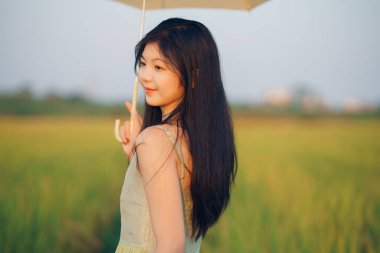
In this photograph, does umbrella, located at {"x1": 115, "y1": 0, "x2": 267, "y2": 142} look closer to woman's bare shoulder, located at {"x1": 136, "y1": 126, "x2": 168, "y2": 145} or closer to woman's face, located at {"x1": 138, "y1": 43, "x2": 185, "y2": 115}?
woman's face, located at {"x1": 138, "y1": 43, "x2": 185, "y2": 115}

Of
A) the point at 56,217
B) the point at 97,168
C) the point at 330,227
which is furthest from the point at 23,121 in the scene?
the point at 330,227

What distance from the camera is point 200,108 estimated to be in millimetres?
1006

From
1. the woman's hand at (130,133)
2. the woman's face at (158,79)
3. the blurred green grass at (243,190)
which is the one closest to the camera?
the woman's face at (158,79)

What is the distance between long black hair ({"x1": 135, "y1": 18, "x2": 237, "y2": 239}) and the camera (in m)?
0.98

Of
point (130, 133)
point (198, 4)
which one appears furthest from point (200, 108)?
point (198, 4)

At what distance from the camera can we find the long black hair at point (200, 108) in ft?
3.21

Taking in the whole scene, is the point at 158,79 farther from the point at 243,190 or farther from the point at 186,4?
the point at 243,190

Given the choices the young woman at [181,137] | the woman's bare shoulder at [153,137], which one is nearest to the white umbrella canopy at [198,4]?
the young woman at [181,137]

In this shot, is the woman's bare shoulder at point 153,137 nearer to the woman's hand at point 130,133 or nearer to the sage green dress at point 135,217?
the sage green dress at point 135,217

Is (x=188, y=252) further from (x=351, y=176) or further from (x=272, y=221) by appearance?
(x=351, y=176)

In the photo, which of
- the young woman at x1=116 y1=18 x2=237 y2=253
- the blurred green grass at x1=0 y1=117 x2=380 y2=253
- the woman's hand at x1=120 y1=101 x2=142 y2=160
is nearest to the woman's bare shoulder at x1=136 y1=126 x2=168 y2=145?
the young woman at x1=116 y1=18 x2=237 y2=253

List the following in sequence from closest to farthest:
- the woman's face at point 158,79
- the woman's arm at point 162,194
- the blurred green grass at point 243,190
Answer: the woman's arm at point 162,194
the woman's face at point 158,79
the blurred green grass at point 243,190

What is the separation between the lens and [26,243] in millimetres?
2219

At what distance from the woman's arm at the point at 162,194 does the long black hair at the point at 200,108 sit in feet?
0.36
